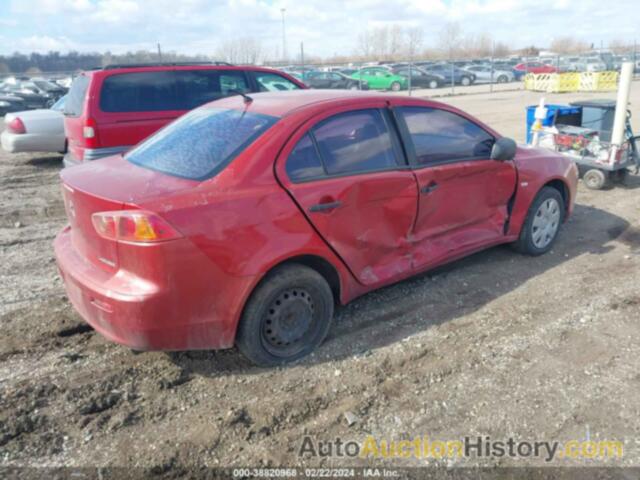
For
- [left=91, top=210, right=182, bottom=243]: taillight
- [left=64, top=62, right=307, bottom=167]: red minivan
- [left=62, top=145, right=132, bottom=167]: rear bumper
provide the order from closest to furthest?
[left=91, top=210, right=182, bottom=243]: taillight, [left=62, top=145, right=132, bottom=167]: rear bumper, [left=64, top=62, right=307, bottom=167]: red minivan

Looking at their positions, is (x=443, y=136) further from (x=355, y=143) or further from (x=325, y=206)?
(x=325, y=206)

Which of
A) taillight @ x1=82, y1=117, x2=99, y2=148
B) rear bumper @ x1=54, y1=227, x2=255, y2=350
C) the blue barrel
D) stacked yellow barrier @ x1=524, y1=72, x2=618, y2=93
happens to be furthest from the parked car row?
stacked yellow barrier @ x1=524, y1=72, x2=618, y2=93

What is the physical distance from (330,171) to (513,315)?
1.85 metres

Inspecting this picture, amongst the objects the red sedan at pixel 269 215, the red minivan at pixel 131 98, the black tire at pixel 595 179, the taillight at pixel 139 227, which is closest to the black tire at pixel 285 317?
the red sedan at pixel 269 215

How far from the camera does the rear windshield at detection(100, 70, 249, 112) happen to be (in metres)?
7.13

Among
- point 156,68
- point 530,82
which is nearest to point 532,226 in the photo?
point 156,68

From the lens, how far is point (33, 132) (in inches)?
384

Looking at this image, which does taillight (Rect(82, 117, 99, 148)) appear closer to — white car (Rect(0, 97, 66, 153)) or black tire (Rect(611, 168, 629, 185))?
white car (Rect(0, 97, 66, 153))

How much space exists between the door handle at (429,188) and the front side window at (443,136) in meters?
0.17

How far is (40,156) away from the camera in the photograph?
11.3 m

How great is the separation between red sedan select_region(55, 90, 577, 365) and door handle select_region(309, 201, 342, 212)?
0.01 meters

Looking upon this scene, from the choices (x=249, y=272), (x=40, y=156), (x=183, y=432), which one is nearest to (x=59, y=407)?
(x=183, y=432)

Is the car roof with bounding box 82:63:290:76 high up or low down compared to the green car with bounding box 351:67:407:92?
up

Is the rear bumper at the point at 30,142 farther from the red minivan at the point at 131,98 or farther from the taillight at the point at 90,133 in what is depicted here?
the taillight at the point at 90,133
